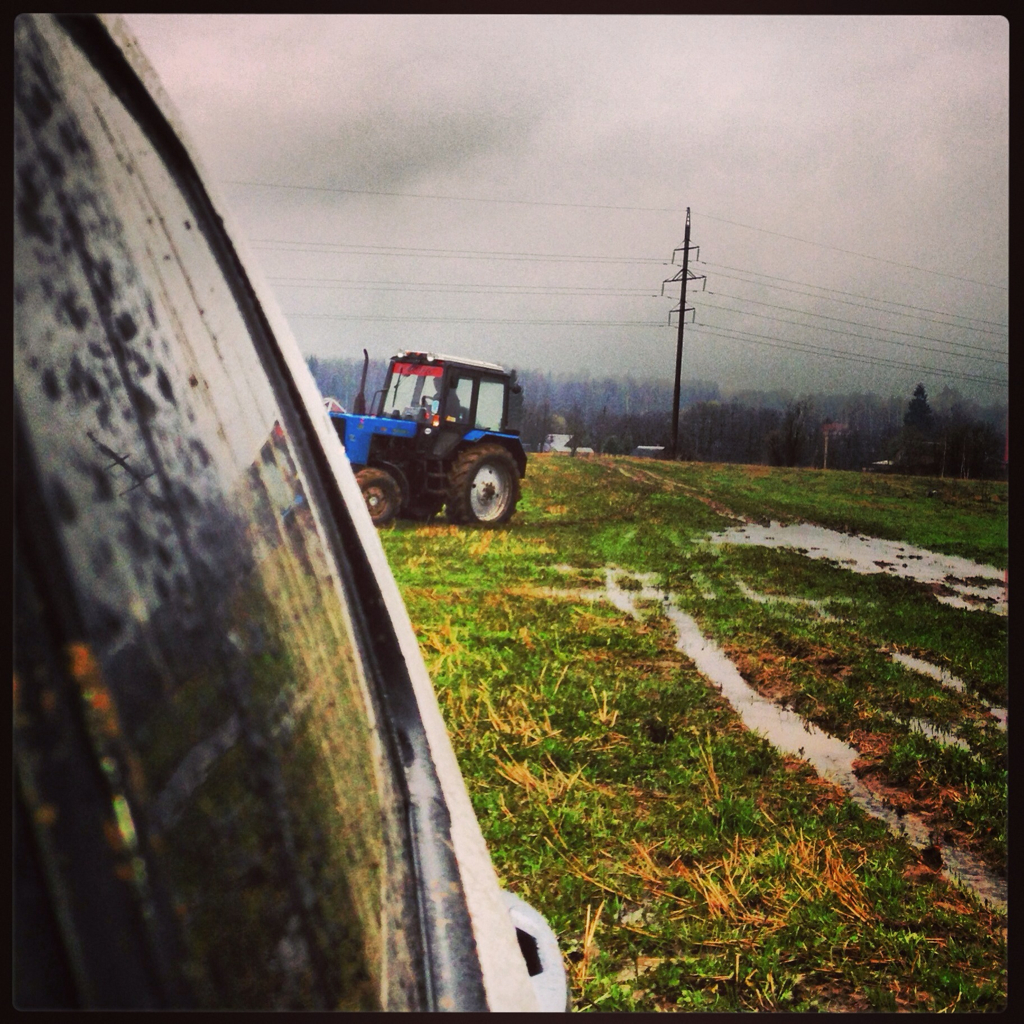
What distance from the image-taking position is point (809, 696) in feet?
8.84

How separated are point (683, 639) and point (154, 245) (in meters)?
3.14

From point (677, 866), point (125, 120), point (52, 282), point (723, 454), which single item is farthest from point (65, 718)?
point (723, 454)

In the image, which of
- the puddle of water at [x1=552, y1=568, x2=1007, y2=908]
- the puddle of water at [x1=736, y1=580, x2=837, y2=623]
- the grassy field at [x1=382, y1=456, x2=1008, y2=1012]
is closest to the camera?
the grassy field at [x1=382, y1=456, x2=1008, y2=1012]

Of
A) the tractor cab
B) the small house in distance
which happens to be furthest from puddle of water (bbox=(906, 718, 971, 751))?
the tractor cab

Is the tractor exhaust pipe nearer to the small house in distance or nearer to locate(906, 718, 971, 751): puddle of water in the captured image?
the small house in distance

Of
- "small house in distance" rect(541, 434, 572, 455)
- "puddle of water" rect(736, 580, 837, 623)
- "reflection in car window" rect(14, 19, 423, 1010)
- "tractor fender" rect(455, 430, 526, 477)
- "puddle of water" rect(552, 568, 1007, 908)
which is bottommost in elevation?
"puddle of water" rect(552, 568, 1007, 908)

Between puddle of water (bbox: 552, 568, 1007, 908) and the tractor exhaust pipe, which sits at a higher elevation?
the tractor exhaust pipe

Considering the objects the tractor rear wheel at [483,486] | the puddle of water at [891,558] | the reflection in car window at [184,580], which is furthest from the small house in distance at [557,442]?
the reflection in car window at [184,580]

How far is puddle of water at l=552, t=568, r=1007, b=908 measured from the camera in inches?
68.1

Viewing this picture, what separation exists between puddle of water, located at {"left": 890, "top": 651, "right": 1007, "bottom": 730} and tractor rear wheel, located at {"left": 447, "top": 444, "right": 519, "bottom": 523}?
288cm

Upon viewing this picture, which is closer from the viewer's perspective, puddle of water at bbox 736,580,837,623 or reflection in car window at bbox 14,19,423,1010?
reflection in car window at bbox 14,19,423,1010

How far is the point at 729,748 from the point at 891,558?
193cm

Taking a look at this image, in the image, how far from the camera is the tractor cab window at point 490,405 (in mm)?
5316

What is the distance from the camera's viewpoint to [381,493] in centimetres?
528
